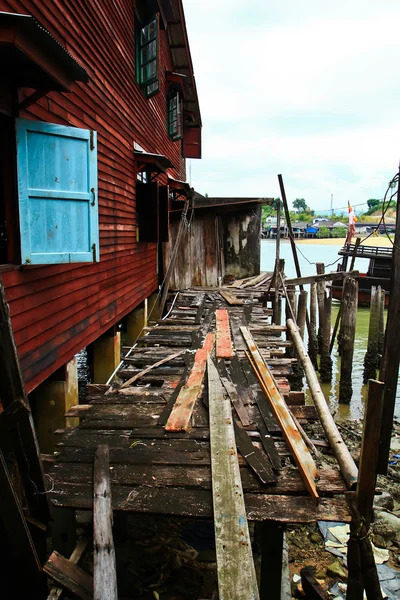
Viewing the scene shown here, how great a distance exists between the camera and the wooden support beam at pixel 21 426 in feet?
8.99

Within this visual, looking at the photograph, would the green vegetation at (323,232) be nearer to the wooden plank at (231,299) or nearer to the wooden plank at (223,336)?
the wooden plank at (231,299)

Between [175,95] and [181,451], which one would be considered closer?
[181,451]

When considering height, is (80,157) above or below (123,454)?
above

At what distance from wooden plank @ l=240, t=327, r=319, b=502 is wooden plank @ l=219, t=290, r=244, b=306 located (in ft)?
14.9

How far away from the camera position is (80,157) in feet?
16.0

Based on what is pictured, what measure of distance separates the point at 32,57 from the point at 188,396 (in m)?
3.56

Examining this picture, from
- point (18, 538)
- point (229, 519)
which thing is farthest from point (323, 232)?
point (18, 538)

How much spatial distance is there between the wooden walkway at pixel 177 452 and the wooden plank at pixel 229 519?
0.08 meters

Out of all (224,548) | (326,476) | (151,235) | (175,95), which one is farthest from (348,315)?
(175,95)

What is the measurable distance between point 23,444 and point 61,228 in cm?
250

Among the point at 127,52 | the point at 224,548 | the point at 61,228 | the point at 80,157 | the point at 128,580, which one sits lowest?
the point at 128,580

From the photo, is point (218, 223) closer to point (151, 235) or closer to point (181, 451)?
point (151, 235)

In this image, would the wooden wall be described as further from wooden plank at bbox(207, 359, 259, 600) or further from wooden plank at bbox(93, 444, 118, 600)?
wooden plank at bbox(93, 444, 118, 600)

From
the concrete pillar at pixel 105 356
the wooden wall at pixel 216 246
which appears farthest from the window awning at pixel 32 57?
the wooden wall at pixel 216 246
